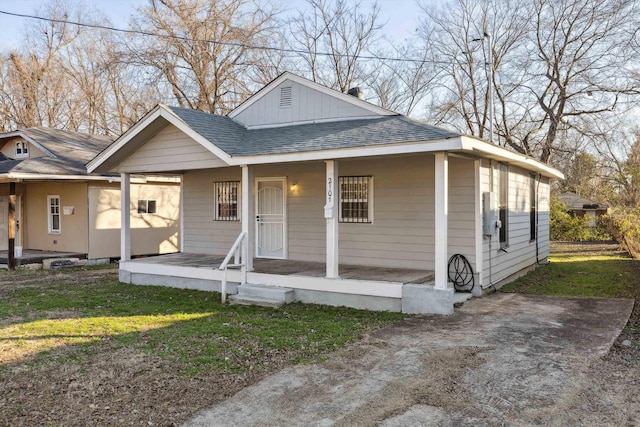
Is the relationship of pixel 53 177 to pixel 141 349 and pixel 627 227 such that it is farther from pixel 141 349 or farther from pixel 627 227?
pixel 627 227

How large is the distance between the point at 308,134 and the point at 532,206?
6.48 meters

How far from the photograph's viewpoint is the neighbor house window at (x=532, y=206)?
39.9 ft

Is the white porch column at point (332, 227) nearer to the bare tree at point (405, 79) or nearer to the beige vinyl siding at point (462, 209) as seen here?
the beige vinyl siding at point (462, 209)

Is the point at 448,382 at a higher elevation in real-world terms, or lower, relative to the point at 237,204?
lower

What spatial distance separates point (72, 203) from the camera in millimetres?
14203

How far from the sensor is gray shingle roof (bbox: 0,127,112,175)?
524 inches

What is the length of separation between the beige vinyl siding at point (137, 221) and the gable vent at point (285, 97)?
20.6 ft

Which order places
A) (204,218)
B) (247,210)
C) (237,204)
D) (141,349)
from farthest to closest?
(204,218) < (237,204) < (247,210) < (141,349)

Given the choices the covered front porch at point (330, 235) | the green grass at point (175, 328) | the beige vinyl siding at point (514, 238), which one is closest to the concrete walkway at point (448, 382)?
the green grass at point (175, 328)

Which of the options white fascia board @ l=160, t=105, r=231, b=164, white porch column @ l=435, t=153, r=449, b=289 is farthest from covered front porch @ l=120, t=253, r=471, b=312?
white fascia board @ l=160, t=105, r=231, b=164

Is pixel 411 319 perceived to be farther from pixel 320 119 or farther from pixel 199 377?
pixel 320 119

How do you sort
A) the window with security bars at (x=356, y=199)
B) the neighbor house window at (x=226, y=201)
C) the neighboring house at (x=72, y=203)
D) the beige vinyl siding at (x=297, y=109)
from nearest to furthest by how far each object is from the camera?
the window with security bars at (x=356, y=199) → the beige vinyl siding at (x=297, y=109) → the neighbor house window at (x=226, y=201) → the neighboring house at (x=72, y=203)

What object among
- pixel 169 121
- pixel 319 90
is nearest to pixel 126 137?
pixel 169 121

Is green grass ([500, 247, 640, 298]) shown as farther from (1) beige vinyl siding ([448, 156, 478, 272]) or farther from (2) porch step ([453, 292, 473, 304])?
(1) beige vinyl siding ([448, 156, 478, 272])
